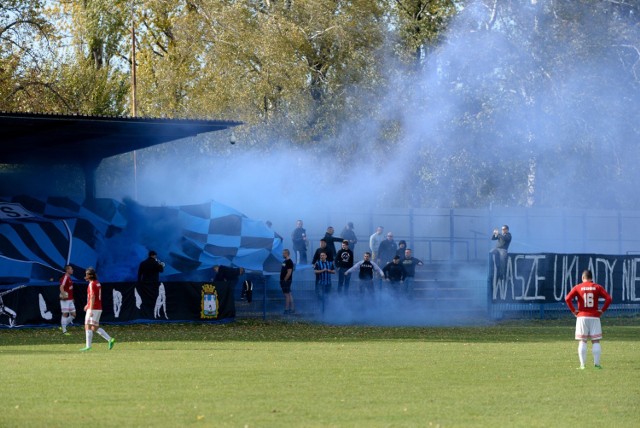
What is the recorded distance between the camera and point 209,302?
32625 mm

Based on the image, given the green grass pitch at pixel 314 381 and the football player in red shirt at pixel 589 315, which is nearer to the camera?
the green grass pitch at pixel 314 381

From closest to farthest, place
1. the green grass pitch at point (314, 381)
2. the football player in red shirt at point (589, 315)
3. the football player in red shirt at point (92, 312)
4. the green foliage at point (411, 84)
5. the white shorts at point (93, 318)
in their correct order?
1. the green grass pitch at point (314, 381)
2. the football player in red shirt at point (589, 315)
3. the football player in red shirt at point (92, 312)
4. the white shorts at point (93, 318)
5. the green foliage at point (411, 84)

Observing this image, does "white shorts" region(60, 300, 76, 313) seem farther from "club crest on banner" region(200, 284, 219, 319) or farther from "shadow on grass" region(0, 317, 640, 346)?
"club crest on banner" region(200, 284, 219, 319)

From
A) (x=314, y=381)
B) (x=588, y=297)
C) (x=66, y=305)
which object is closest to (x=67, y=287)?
(x=66, y=305)

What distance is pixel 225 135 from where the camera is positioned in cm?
5041

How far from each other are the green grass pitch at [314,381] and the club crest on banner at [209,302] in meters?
4.23

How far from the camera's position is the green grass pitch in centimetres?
1332

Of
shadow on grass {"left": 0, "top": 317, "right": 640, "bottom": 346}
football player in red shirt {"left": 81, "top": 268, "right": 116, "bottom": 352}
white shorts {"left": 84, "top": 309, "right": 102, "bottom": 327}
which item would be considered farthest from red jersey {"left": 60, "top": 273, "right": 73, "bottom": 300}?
white shorts {"left": 84, "top": 309, "right": 102, "bottom": 327}

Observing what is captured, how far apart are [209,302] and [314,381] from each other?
52.0 feet

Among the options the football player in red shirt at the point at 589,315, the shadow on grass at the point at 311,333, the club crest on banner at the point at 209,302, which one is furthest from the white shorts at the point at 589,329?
the club crest on banner at the point at 209,302

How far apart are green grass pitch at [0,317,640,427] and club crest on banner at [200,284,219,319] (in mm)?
4225

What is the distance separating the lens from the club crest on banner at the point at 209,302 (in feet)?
107

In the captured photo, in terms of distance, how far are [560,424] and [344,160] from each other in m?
38.8

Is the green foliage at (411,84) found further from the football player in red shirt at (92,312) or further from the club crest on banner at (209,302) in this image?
the football player in red shirt at (92,312)
